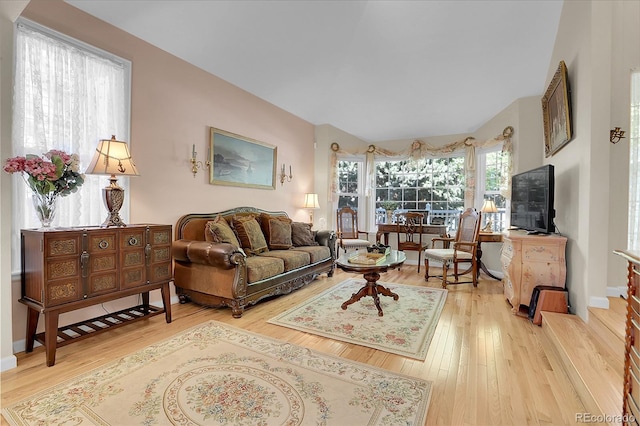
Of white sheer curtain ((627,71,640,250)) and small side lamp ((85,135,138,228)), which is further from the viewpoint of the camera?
white sheer curtain ((627,71,640,250))

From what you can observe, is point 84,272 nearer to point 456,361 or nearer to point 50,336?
point 50,336

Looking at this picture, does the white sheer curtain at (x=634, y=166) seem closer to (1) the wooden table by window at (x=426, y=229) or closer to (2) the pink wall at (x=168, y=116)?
(1) the wooden table by window at (x=426, y=229)

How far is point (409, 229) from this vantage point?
5.55 metres

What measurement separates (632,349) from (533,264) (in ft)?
6.59

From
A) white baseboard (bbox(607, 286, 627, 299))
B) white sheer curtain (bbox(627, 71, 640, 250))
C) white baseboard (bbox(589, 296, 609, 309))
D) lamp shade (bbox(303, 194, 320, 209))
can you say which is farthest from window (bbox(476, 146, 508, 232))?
lamp shade (bbox(303, 194, 320, 209))

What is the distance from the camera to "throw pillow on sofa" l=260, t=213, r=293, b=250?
14.2 ft

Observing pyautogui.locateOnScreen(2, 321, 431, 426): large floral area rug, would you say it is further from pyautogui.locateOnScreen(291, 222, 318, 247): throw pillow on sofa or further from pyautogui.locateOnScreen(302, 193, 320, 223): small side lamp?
pyautogui.locateOnScreen(302, 193, 320, 223): small side lamp

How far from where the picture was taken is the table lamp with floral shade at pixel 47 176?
83.1 inches

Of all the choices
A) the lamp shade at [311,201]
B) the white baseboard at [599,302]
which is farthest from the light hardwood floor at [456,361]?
the lamp shade at [311,201]

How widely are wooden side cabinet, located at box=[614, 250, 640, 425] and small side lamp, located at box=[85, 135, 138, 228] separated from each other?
332 cm

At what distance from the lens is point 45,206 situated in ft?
7.50

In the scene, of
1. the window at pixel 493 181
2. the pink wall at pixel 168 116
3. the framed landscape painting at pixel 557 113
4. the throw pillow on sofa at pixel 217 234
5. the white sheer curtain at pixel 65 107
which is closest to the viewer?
the white sheer curtain at pixel 65 107

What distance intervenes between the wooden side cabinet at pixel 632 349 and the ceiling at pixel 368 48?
3372 millimetres

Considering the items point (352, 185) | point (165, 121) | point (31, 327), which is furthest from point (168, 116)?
point (352, 185)
